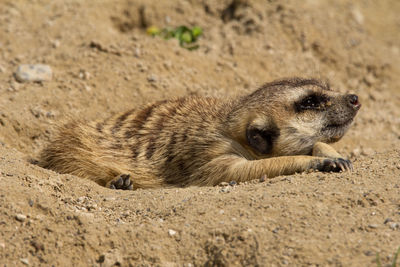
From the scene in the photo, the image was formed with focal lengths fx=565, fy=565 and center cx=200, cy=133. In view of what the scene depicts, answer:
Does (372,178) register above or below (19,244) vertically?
above

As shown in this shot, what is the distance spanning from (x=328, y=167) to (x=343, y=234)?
0.96 meters

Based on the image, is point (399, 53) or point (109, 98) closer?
point (109, 98)

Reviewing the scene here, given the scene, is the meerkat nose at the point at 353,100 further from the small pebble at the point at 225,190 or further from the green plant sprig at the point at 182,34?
the green plant sprig at the point at 182,34

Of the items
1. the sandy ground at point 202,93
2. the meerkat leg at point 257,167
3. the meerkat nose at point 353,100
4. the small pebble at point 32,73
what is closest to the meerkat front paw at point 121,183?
the sandy ground at point 202,93

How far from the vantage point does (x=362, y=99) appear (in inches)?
289

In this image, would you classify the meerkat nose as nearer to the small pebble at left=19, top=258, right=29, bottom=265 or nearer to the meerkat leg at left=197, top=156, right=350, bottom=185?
the meerkat leg at left=197, top=156, right=350, bottom=185

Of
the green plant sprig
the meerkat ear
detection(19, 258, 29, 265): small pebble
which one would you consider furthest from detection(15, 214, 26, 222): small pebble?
the green plant sprig

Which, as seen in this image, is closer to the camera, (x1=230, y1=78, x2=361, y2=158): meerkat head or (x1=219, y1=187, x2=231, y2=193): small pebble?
(x1=219, y1=187, x2=231, y2=193): small pebble

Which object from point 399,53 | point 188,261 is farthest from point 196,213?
point 399,53

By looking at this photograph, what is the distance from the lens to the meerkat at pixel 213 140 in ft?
14.6

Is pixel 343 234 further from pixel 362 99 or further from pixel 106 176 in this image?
pixel 362 99

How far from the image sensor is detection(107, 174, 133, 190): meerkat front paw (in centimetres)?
470

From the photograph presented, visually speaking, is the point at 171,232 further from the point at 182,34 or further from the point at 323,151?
the point at 182,34

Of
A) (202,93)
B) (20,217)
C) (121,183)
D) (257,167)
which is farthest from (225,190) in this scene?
(202,93)
